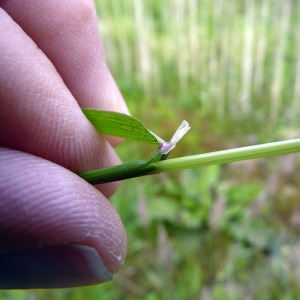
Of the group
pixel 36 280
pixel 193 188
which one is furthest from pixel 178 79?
pixel 36 280

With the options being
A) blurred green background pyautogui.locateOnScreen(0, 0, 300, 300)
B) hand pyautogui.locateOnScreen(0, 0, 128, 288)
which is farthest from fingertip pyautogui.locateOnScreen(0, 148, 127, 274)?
blurred green background pyautogui.locateOnScreen(0, 0, 300, 300)

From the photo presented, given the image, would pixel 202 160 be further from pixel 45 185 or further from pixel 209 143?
pixel 209 143

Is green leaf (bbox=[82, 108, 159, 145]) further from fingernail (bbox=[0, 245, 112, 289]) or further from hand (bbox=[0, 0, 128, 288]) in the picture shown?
fingernail (bbox=[0, 245, 112, 289])

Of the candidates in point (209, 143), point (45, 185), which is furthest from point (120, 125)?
point (209, 143)

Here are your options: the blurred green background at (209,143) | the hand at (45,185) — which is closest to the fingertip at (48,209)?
the hand at (45,185)

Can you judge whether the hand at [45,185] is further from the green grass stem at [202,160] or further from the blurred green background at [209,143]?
the blurred green background at [209,143]

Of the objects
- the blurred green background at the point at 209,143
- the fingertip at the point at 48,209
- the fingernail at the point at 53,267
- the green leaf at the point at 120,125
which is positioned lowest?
the blurred green background at the point at 209,143

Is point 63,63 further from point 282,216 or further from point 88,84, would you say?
point 282,216
